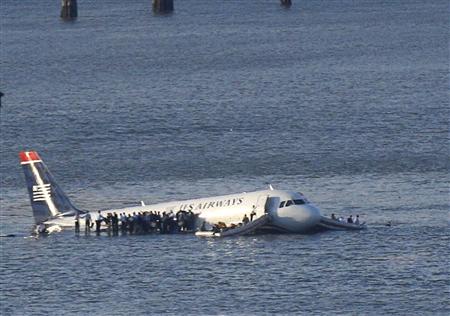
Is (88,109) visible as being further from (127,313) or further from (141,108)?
(127,313)

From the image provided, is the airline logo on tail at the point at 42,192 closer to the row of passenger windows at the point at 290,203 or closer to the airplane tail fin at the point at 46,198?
the airplane tail fin at the point at 46,198

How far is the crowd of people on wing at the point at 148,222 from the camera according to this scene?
11094 centimetres

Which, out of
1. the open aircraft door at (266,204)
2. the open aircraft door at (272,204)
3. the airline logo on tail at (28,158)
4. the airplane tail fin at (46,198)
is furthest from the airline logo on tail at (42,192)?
the open aircraft door at (272,204)

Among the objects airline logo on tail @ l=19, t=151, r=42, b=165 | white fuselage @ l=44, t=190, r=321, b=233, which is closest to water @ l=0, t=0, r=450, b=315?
white fuselage @ l=44, t=190, r=321, b=233

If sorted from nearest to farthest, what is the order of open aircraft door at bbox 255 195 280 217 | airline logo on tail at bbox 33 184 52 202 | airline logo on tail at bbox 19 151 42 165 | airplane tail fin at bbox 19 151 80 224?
open aircraft door at bbox 255 195 280 217, airplane tail fin at bbox 19 151 80 224, airline logo on tail at bbox 33 184 52 202, airline logo on tail at bbox 19 151 42 165

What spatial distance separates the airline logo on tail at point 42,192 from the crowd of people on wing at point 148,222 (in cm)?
752

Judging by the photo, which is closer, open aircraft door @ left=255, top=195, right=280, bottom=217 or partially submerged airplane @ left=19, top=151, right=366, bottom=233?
open aircraft door @ left=255, top=195, right=280, bottom=217

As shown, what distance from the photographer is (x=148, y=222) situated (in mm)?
111125

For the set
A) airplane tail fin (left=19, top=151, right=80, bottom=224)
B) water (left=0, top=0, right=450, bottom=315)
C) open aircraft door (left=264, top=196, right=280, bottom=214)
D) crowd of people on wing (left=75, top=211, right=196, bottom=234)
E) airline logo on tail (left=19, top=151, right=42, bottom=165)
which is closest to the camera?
water (left=0, top=0, right=450, bottom=315)

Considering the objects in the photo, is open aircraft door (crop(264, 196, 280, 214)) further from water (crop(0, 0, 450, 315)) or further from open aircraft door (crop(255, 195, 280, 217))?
water (crop(0, 0, 450, 315))

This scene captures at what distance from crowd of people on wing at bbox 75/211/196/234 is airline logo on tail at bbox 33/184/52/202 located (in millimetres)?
7525

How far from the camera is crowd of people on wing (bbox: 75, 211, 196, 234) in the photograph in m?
111

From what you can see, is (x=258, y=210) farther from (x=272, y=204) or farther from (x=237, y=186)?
(x=237, y=186)

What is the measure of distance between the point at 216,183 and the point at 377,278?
36.1 meters
